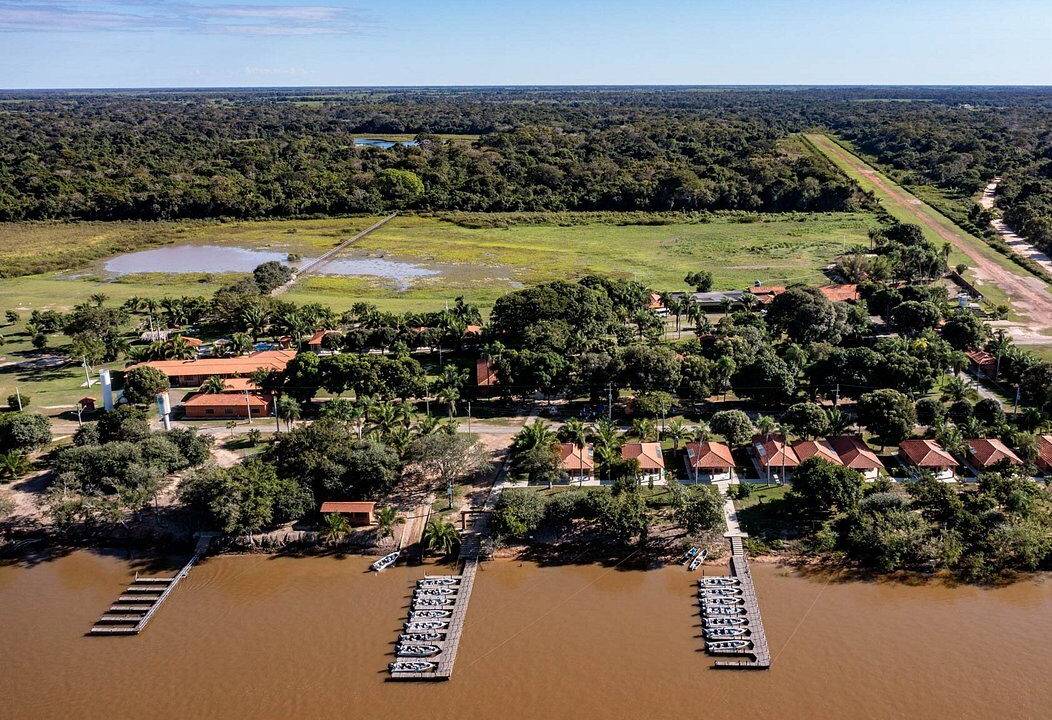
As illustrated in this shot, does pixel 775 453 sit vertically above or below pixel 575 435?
below

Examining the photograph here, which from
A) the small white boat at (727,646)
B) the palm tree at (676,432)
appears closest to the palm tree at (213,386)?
the palm tree at (676,432)

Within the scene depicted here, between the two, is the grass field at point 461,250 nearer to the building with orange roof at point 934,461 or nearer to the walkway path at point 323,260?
the walkway path at point 323,260

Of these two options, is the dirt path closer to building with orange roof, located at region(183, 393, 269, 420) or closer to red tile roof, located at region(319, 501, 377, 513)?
red tile roof, located at region(319, 501, 377, 513)

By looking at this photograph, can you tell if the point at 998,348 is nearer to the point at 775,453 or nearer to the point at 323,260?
the point at 775,453

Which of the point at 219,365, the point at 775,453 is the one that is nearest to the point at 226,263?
the point at 219,365

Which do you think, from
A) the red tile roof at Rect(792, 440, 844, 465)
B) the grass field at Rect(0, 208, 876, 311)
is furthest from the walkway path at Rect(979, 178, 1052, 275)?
the red tile roof at Rect(792, 440, 844, 465)

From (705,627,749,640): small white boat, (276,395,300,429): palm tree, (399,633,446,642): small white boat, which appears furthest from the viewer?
(276,395,300,429): palm tree
